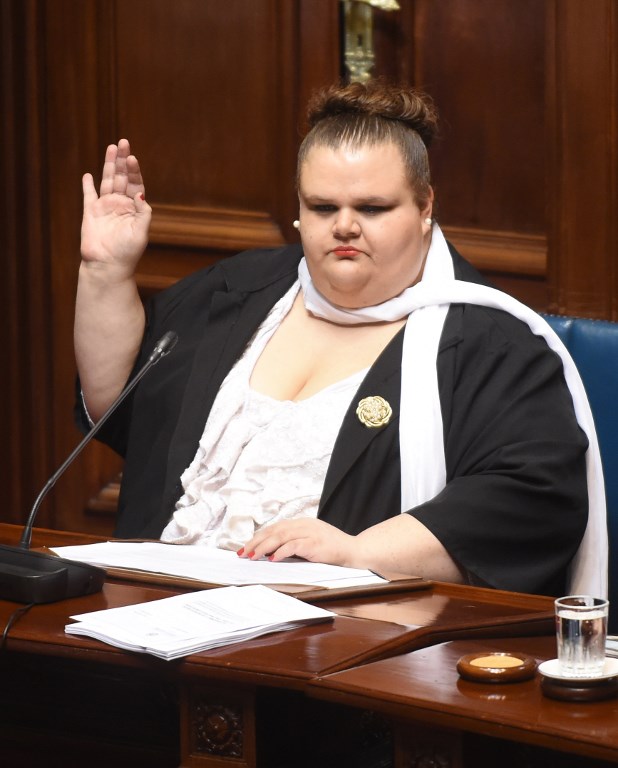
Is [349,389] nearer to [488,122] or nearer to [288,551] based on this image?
[288,551]

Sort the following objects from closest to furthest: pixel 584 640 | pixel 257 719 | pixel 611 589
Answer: pixel 584 640
pixel 257 719
pixel 611 589

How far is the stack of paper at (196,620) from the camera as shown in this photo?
1.55m

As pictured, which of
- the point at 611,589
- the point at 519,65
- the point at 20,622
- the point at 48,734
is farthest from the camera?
the point at 519,65

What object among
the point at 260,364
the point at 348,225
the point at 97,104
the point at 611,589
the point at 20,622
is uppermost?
the point at 97,104

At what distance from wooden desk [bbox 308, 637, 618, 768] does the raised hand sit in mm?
1294

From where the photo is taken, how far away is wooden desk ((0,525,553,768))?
1518 millimetres

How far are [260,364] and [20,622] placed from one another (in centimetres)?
96

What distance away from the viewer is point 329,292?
8.32 ft

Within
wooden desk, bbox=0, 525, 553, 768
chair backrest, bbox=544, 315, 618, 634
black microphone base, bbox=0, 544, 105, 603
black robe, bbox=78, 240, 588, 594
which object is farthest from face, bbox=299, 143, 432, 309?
black microphone base, bbox=0, 544, 105, 603

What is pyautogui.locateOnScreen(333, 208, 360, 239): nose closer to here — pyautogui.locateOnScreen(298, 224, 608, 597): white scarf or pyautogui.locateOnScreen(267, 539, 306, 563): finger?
pyautogui.locateOnScreen(298, 224, 608, 597): white scarf

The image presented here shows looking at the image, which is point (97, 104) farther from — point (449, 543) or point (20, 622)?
point (20, 622)

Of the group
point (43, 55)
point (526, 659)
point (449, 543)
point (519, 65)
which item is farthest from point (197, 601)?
point (43, 55)

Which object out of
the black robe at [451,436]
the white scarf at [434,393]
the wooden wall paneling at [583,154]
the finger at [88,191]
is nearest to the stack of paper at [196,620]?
the black robe at [451,436]

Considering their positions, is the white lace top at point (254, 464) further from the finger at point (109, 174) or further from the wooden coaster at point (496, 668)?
the wooden coaster at point (496, 668)
